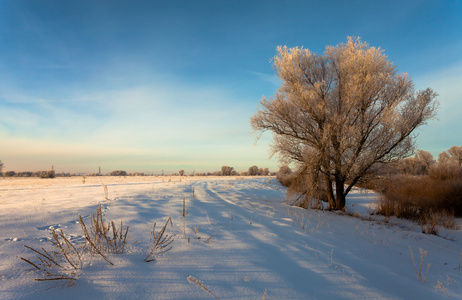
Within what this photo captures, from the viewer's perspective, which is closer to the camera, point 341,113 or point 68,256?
point 68,256

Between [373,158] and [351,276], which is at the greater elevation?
[373,158]

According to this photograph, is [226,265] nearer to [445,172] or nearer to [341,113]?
[341,113]

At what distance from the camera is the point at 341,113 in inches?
336

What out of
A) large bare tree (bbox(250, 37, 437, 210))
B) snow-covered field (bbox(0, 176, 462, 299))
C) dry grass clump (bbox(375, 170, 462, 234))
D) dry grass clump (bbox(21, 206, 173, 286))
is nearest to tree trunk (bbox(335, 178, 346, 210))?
large bare tree (bbox(250, 37, 437, 210))

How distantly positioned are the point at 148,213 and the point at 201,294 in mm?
3068

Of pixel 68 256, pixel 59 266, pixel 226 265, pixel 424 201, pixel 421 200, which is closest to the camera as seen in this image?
pixel 59 266

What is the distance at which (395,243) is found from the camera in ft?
16.3

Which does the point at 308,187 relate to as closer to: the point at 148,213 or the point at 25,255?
the point at 148,213

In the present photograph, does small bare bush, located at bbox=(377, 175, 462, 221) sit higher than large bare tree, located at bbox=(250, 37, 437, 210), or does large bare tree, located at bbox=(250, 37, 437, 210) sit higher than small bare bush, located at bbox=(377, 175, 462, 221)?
large bare tree, located at bbox=(250, 37, 437, 210)

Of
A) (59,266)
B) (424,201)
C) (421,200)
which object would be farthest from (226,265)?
(421,200)

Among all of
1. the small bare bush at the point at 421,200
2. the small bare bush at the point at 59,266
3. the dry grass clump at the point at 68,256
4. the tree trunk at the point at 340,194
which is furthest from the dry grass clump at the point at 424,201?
the small bare bush at the point at 59,266

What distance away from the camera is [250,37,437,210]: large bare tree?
791cm

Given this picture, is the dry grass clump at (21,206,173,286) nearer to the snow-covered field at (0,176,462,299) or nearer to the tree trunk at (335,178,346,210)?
the snow-covered field at (0,176,462,299)

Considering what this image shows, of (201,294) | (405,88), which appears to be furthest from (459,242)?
(201,294)
